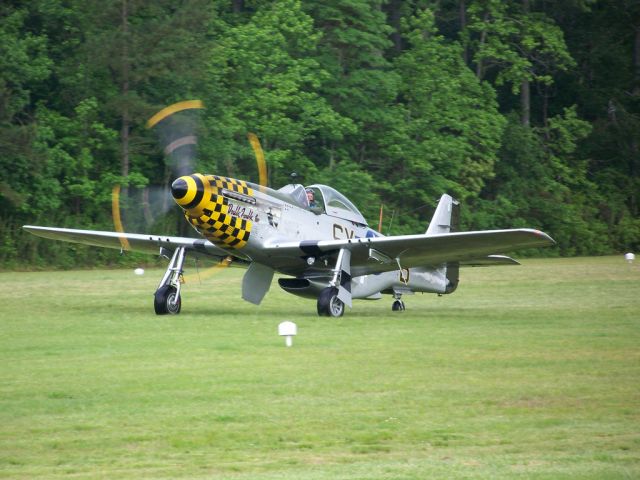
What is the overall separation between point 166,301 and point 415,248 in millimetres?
4316

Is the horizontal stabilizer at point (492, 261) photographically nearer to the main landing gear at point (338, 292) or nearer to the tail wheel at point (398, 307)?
the tail wheel at point (398, 307)

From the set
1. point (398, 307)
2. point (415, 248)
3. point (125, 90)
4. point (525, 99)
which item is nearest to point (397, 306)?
point (398, 307)

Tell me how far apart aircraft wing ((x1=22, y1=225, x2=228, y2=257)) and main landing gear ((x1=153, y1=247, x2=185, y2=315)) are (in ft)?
1.35

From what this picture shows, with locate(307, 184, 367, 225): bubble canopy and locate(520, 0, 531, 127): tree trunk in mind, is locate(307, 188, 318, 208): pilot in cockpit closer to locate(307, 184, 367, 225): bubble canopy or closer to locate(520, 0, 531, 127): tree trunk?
locate(307, 184, 367, 225): bubble canopy

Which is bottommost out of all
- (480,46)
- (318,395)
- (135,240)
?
(318,395)

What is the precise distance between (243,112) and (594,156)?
20.5 metres

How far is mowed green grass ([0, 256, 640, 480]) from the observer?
7.89 m

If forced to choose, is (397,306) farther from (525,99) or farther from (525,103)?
(525,99)

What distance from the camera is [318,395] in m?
10.4

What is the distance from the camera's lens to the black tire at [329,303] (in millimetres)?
18266

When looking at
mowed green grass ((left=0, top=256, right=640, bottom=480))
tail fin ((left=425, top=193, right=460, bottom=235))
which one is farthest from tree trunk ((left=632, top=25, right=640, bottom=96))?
mowed green grass ((left=0, top=256, right=640, bottom=480))

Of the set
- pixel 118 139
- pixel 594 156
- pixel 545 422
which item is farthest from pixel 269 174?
pixel 545 422

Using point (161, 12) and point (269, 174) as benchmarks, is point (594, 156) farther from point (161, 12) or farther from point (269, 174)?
point (161, 12)

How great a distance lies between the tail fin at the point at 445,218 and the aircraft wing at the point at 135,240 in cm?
478
